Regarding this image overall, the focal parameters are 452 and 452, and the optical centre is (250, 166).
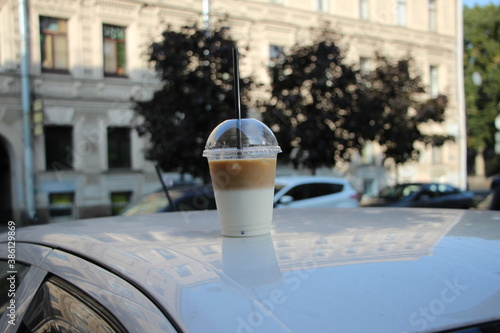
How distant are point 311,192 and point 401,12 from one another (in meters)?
14.5

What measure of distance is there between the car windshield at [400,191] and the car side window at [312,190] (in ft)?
10.1

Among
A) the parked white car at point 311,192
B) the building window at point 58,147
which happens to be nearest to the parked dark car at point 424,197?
the parked white car at point 311,192

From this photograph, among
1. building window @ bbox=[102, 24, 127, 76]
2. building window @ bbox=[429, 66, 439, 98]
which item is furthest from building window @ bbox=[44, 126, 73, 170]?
building window @ bbox=[429, 66, 439, 98]

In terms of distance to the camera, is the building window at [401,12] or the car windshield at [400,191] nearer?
the car windshield at [400,191]

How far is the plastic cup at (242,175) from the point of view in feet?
4.24

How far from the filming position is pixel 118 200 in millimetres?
14828

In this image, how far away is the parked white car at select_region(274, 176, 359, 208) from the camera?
9.07m

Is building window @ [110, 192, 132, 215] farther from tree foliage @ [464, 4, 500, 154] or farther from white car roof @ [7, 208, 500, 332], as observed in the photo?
tree foliage @ [464, 4, 500, 154]

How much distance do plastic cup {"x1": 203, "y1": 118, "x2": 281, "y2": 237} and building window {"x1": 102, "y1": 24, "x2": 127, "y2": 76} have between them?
14.6m

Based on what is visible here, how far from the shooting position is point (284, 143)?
11.7m

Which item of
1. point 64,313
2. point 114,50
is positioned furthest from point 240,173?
point 114,50

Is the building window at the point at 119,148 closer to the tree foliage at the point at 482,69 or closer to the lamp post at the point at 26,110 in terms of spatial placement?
the lamp post at the point at 26,110

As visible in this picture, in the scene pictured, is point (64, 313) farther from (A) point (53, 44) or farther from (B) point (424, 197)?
(A) point (53, 44)

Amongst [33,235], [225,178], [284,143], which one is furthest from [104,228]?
[284,143]
